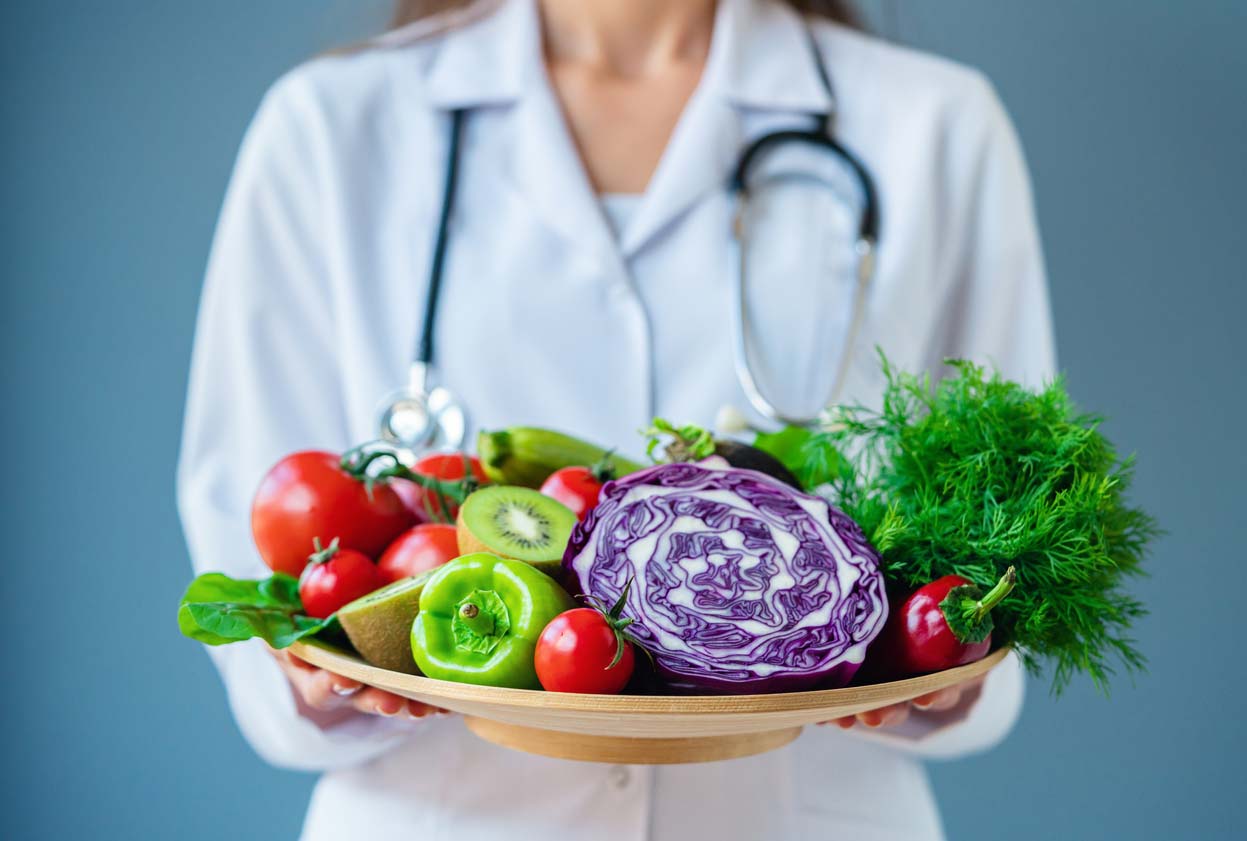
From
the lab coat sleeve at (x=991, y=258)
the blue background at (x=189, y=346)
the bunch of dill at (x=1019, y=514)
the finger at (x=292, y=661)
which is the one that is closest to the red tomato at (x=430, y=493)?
the finger at (x=292, y=661)

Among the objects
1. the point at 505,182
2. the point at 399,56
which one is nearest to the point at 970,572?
the point at 505,182

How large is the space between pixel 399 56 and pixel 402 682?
71 centimetres

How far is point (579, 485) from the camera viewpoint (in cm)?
61

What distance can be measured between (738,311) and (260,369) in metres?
0.41

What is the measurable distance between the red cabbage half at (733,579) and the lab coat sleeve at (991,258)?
466mm

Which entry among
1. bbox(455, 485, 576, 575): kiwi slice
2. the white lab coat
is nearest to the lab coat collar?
the white lab coat

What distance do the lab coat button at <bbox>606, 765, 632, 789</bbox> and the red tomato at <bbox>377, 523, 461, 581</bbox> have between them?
0.93 feet

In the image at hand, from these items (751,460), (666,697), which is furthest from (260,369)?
(666,697)

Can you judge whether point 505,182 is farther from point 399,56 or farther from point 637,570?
point 637,570

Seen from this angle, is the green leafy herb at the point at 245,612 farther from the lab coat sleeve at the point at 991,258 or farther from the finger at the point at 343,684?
the lab coat sleeve at the point at 991,258

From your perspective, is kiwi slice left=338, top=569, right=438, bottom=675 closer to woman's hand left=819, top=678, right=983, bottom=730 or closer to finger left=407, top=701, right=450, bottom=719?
finger left=407, top=701, right=450, bottom=719

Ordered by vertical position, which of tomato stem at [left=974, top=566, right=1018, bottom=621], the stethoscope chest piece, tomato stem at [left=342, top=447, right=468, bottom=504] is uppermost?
tomato stem at [left=974, top=566, right=1018, bottom=621]

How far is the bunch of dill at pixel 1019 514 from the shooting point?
0.54m

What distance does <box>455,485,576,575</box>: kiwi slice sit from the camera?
536 millimetres
